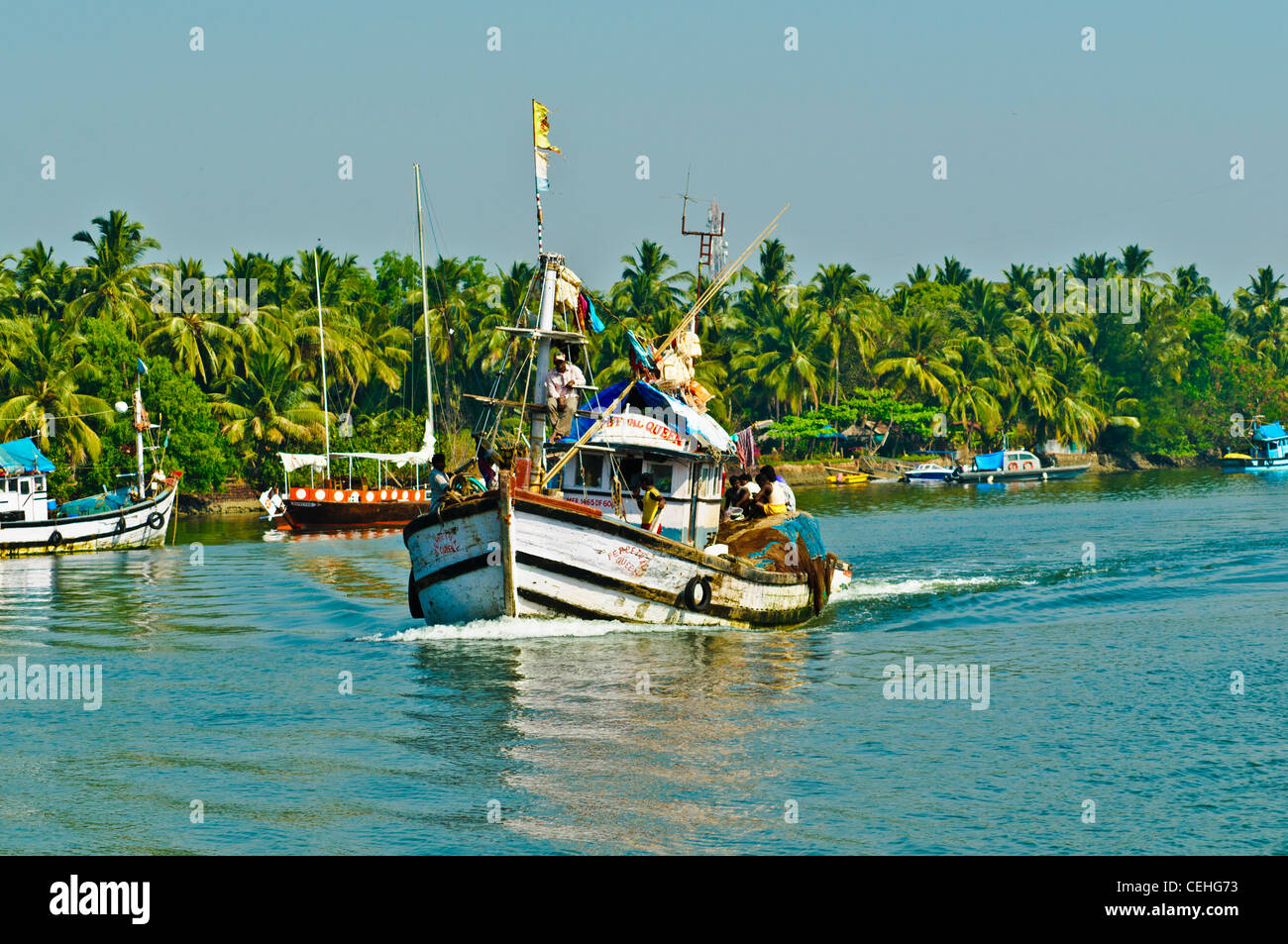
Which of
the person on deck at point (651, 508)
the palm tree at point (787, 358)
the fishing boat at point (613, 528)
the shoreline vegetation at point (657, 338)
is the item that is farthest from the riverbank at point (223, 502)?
the person on deck at point (651, 508)

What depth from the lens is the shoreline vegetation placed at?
61.7 m

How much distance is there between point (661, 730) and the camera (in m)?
15.3

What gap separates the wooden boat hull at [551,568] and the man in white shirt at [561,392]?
2.88m

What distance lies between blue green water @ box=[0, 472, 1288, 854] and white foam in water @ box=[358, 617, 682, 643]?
48 millimetres

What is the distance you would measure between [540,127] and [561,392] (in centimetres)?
478

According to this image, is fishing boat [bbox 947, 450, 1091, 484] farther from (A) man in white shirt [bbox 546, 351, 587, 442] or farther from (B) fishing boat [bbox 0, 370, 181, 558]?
(A) man in white shirt [bbox 546, 351, 587, 442]

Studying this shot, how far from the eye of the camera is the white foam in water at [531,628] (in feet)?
67.5

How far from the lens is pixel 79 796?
42.9 ft

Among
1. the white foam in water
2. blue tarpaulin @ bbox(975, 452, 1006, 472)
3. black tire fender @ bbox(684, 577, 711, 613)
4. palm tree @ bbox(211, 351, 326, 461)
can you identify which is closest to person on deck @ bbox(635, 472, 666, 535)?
black tire fender @ bbox(684, 577, 711, 613)

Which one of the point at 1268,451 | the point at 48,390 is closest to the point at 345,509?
the point at 48,390

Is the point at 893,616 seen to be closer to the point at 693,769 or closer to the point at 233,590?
the point at 693,769
